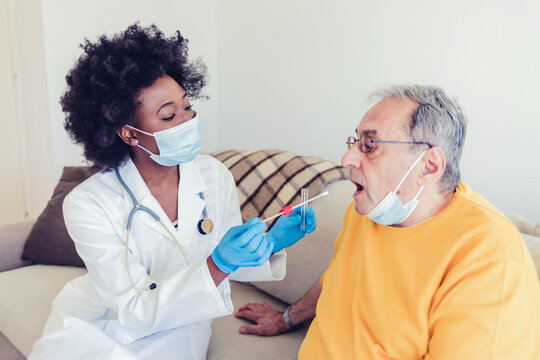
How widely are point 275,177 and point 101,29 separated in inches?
64.7

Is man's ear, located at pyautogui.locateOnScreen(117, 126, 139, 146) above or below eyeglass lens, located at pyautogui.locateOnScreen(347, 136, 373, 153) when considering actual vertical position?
below

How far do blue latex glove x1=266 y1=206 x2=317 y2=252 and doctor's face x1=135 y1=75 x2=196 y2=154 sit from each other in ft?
1.49

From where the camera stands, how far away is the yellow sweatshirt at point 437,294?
812mm

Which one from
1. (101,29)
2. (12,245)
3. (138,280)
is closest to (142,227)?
(138,280)

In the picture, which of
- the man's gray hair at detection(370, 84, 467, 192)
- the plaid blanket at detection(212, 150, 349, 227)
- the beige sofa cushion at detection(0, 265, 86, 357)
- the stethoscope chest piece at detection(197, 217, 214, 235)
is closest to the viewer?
the man's gray hair at detection(370, 84, 467, 192)

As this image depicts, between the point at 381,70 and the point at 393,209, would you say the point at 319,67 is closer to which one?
the point at 381,70

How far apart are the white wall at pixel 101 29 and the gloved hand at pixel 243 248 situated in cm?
199

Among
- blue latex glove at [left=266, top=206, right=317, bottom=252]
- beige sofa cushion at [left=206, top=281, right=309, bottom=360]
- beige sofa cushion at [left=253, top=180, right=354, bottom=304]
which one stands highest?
blue latex glove at [left=266, top=206, right=317, bottom=252]

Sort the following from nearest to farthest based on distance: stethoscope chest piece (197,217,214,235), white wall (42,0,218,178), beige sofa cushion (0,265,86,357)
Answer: stethoscope chest piece (197,217,214,235), beige sofa cushion (0,265,86,357), white wall (42,0,218,178)

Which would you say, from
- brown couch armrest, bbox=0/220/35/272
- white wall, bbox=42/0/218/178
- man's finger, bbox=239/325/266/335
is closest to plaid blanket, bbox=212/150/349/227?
man's finger, bbox=239/325/266/335

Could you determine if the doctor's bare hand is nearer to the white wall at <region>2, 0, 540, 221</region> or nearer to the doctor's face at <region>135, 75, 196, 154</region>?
the doctor's face at <region>135, 75, 196, 154</region>

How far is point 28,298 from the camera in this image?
5.85 feet

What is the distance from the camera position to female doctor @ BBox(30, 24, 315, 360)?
45.5 inches

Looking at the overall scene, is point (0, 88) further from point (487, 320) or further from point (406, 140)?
point (487, 320)
